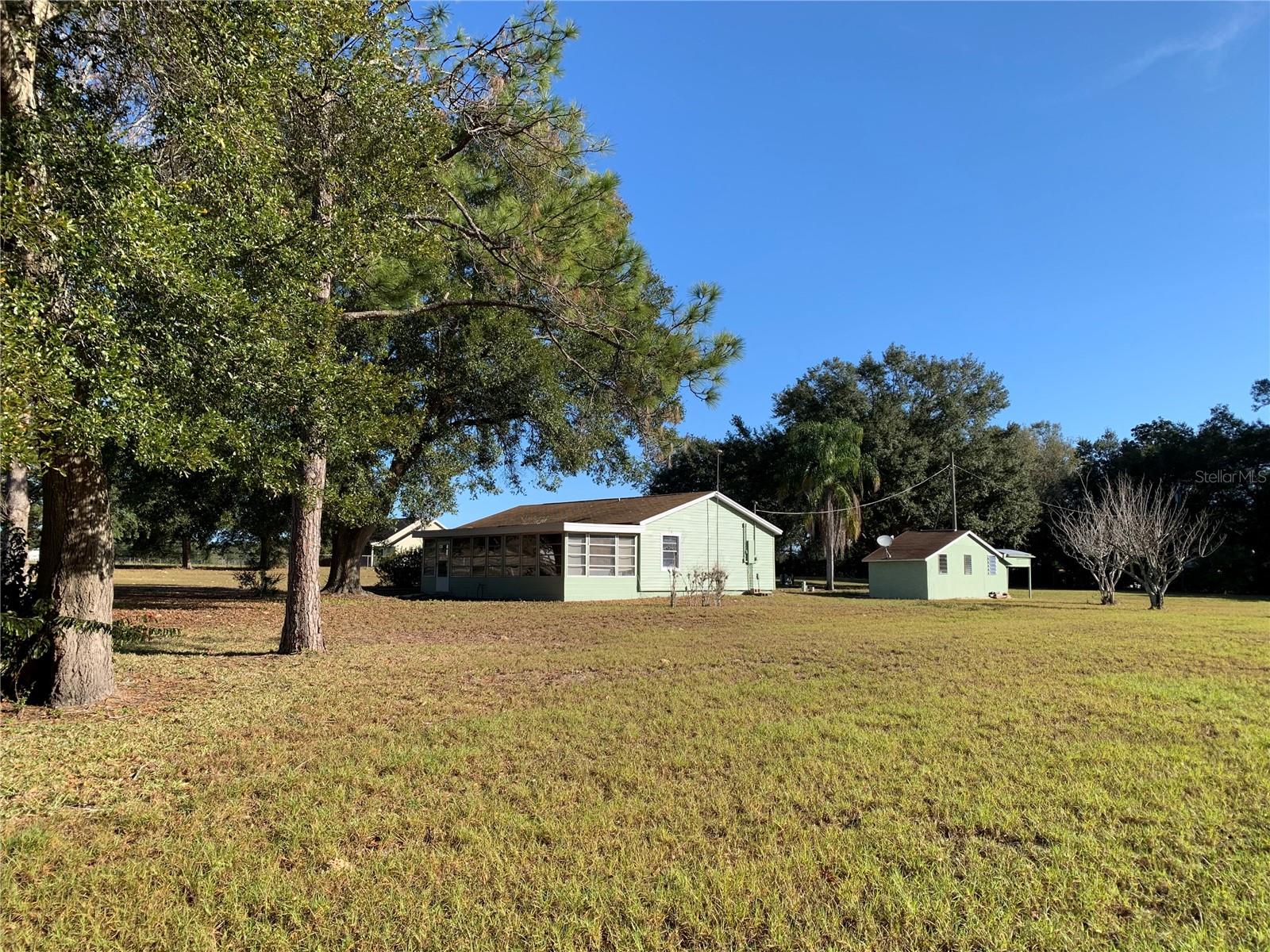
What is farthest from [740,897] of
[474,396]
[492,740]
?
[474,396]

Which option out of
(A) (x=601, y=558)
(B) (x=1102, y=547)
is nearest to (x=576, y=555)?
(A) (x=601, y=558)

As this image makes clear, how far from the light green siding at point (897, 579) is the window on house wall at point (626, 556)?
981 centimetres

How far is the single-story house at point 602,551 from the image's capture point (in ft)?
74.1

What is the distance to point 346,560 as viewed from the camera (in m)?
21.9

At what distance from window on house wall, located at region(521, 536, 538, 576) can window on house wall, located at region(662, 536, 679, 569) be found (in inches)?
163

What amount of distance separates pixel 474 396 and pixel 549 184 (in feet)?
27.3

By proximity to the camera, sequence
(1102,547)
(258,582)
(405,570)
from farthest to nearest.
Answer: (405,570) < (258,582) < (1102,547)

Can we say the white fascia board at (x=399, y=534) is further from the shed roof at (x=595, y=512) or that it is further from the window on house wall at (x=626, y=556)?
the window on house wall at (x=626, y=556)

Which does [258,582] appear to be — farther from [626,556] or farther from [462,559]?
[626,556]

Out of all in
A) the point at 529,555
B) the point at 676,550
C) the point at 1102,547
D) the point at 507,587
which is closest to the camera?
the point at 1102,547

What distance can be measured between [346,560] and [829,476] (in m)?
19.9

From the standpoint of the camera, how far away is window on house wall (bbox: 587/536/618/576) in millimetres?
22672

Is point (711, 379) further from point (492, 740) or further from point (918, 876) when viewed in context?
point (918, 876)

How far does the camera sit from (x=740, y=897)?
3084mm
